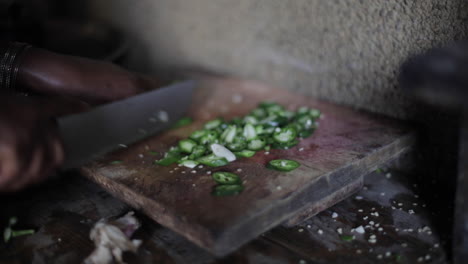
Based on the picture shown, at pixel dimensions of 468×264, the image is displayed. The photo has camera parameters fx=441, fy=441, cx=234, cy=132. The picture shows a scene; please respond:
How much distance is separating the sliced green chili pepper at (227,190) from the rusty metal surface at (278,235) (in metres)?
0.14

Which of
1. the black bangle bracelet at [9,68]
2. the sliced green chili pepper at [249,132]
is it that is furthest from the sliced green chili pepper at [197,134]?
the black bangle bracelet at [9,68]

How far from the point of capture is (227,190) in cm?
99

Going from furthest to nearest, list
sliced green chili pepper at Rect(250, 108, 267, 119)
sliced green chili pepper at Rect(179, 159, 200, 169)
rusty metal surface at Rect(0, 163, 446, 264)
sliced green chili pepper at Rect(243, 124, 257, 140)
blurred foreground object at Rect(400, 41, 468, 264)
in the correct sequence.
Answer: sliced green chili pepper at Rect(250, 108, 267, 119) → sliced green chili pepper at Rect(243, 124, 257, 140) → sliced green chili pepper at Rect(179, 159, 200, 169) → rusty metal surface at Rect(0, 163, 446, 264) → blurred foreground object at Rect(400, 41, 468, 264)

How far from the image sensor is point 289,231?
107 centimetres

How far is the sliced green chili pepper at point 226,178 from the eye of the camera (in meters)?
1.03

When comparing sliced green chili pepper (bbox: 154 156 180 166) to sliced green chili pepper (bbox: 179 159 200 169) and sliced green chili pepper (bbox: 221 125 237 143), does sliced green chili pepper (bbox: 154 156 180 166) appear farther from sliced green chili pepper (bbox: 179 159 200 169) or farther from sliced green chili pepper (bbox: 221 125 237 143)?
sliced green chili pepper (bbox: 221 125 237 143)

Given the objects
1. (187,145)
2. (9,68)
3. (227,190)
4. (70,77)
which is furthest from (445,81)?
(9,68)

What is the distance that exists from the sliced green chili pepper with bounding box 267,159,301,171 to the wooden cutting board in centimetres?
2

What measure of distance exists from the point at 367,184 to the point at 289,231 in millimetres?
329

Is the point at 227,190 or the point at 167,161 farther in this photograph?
the point at 167,161

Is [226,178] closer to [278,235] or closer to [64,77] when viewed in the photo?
[278,235]

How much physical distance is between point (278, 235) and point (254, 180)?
15cm

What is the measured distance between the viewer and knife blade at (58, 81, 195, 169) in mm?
1035

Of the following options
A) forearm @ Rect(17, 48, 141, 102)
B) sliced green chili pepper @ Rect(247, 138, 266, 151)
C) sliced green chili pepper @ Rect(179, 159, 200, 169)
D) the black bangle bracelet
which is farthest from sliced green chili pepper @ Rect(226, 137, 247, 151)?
the black bangle bracelet
